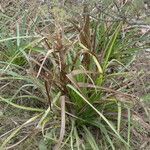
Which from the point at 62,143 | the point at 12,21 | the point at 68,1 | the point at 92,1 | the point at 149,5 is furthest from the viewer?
the point at 149,5

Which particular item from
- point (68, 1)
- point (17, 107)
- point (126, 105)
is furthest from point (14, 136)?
point (68, 1)

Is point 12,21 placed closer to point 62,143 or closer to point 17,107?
point 17,107

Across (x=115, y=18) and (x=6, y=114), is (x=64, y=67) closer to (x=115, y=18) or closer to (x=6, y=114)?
(x=6, y=114)

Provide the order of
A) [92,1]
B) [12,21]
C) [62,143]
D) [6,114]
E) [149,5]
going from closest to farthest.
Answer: [62,143]
[6,114]
[92,1]
[12,21]
[149,5]

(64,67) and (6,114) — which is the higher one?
(64,67)

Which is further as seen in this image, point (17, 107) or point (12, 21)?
point (12, 21)

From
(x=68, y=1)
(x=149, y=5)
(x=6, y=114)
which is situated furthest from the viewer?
(x=149, y=5)

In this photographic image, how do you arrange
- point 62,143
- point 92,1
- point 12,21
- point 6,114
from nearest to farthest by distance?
point 62,143 → point 6,114 → point 92,1 → point 12,21

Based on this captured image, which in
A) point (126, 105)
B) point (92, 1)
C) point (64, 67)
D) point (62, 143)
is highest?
point (92, 1)

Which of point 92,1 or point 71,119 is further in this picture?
point 92,1

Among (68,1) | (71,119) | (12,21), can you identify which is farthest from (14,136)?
(68,1)
